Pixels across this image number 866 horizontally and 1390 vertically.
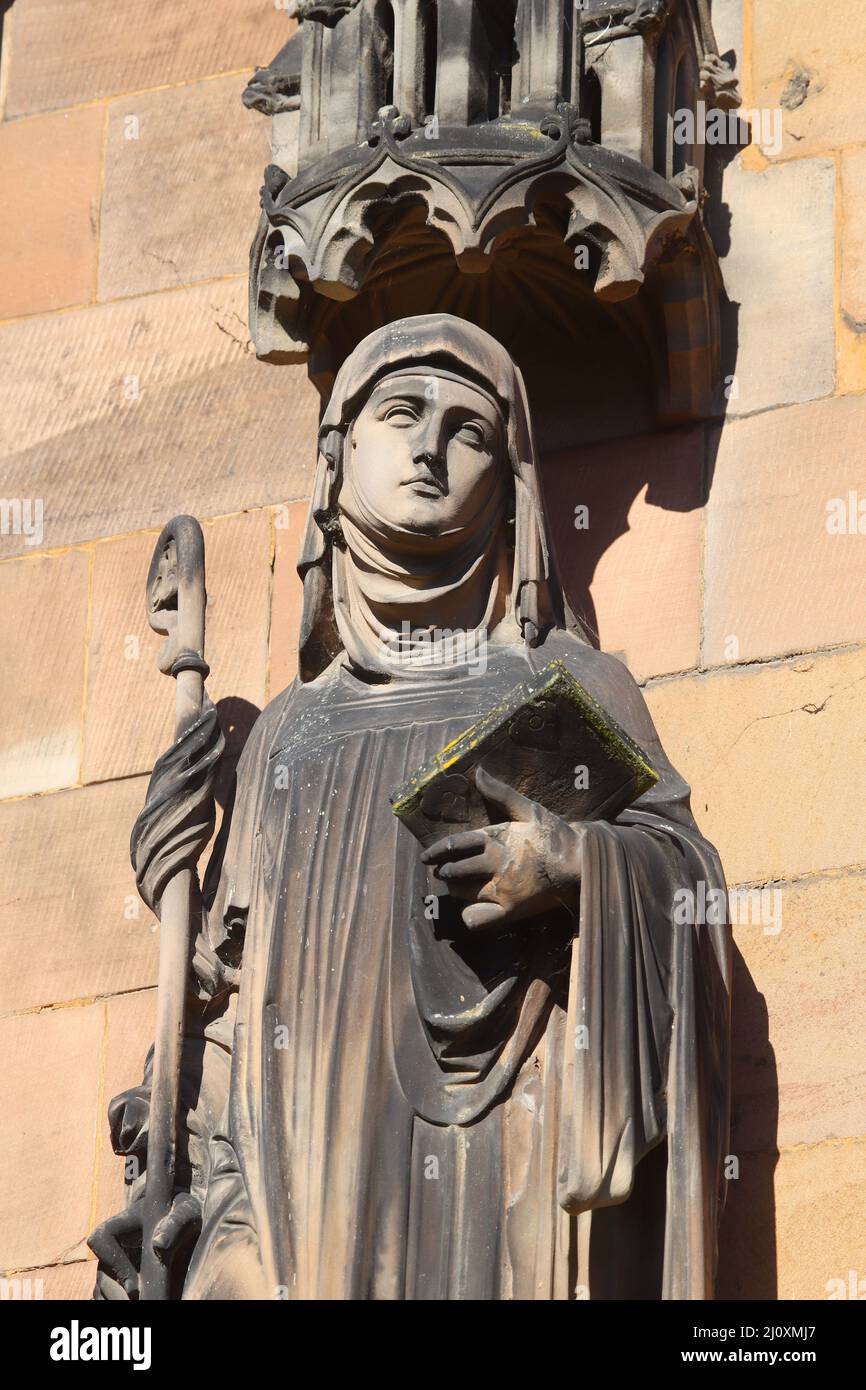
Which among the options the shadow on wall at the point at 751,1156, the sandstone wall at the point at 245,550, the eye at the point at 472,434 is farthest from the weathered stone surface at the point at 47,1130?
the eye at the point at 472,434

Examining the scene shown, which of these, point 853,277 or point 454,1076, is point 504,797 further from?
point 853,277

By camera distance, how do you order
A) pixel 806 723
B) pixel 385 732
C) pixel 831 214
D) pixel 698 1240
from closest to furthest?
pixel 698 1240 → pixel 385 732 → pixel 806 723 → pixel 831 214

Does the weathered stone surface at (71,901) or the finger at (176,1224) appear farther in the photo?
the weathered stone surface at (71,901)

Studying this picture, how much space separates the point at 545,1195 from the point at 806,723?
1342 millimetres

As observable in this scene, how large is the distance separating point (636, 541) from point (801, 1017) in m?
1.10

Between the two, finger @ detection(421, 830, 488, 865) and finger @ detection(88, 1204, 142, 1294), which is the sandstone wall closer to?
finger @ detection(88, 1204, 142, 1294)

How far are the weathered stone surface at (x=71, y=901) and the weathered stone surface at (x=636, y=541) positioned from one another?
103 cm

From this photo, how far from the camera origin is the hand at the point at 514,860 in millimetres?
5582

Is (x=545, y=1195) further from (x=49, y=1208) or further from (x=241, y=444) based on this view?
(x=241, y=444)

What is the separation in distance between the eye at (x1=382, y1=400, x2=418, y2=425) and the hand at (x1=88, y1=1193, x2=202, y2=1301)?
1469 millimetres

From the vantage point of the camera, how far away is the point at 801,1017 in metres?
6.26

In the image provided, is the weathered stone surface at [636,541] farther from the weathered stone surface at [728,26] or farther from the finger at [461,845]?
the finger at [461,845]

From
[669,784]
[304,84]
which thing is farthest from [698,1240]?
[304,84]

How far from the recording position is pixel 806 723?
6.50 meters
